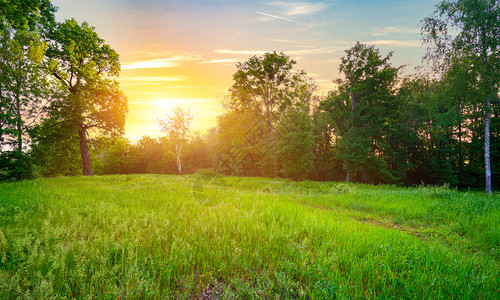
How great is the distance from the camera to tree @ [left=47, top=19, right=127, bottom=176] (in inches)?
766

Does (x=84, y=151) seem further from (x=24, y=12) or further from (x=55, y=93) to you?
(x=24, y=12)

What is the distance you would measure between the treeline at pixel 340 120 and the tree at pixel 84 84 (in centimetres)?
12

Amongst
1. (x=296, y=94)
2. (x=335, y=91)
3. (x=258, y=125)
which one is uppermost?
(x=335, y=91)

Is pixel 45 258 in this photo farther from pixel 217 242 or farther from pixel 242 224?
pixel 242 224

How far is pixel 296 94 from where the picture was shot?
27297 mm

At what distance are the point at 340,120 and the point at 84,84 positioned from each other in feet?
125

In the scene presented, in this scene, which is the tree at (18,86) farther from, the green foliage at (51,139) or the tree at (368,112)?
the tree at (368,112)

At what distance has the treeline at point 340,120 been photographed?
1928cm

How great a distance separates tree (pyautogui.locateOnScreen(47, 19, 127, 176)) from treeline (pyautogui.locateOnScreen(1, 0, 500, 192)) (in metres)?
0.12

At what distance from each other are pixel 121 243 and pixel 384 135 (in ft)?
130

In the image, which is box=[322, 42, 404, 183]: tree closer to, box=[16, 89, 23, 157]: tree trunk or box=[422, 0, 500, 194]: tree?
box=[422, 0, 500, 194]: tree

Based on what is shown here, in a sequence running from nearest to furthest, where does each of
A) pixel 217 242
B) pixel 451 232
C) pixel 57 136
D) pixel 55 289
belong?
pixel 55 289 → pixel 217 242 → pixel 451 232 → pixel 57 136

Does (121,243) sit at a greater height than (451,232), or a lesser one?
greater

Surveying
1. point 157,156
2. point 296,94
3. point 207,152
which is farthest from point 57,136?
point 207,152
